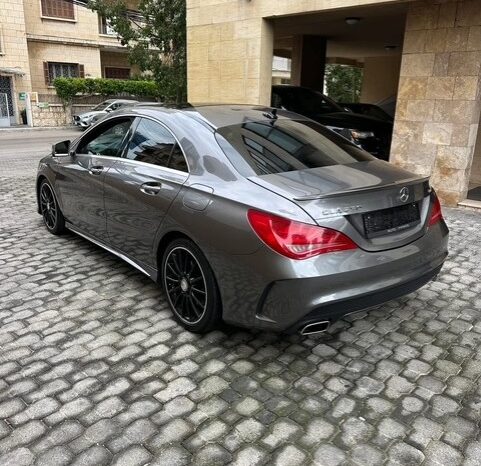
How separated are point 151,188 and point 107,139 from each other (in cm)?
122

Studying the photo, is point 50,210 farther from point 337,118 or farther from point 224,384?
point 337,118

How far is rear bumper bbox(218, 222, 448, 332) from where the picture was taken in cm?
282

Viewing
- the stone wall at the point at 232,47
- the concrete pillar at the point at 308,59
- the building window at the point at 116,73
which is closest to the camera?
the stone wall at the point at 232,47

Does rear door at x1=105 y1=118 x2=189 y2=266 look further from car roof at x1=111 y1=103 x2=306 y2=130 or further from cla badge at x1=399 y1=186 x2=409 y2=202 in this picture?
cla badge at x1=399 y1=186 x2=409 y2=202

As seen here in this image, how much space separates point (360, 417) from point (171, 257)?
66.6 inches

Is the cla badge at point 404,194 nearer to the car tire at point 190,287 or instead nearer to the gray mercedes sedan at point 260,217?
the gray mercedes sedan at point 260,217

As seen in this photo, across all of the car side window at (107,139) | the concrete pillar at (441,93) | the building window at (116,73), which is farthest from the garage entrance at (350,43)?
the building window at (116,73)

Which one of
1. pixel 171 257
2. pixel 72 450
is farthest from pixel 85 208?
pixel 72 450

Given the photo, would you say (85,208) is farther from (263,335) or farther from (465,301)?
(465,301)

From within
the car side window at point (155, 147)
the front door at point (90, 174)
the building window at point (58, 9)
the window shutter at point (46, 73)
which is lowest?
the front door at point (90, 174)

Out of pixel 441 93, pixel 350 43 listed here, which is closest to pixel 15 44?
pixel 350 43

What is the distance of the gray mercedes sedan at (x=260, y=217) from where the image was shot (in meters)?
2.86

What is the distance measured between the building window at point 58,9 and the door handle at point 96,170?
2937 cm

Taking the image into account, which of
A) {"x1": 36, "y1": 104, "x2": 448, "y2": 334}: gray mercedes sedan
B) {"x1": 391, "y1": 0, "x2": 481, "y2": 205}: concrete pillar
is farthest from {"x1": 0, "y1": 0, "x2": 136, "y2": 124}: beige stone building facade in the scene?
{"x1": 36, "y1": 104, "x2": 448, "y2": 334}: gray mercedes sedan
